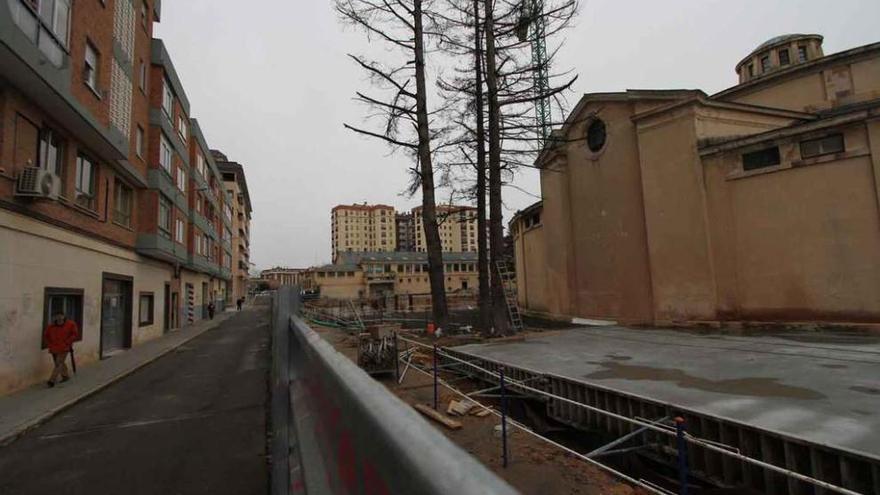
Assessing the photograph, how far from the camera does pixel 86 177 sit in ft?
49.5

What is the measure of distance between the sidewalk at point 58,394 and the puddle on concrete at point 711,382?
1016 centimetres

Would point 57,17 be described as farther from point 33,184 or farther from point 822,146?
point 822,146

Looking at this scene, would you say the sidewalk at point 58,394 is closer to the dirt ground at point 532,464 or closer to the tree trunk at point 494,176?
the dirt ground at point 532,464

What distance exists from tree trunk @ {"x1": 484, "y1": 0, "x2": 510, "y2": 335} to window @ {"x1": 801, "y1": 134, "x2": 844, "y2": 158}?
9.89 meters

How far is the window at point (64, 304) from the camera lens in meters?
12.0

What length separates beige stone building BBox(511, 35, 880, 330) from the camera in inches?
558

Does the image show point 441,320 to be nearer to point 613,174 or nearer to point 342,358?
point 613,174

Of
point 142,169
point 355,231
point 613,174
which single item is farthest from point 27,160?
point 355,231

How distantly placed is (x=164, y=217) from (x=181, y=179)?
556 cm

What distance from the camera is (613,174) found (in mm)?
20562

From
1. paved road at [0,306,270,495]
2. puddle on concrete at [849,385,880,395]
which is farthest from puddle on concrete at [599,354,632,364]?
paved road at [0,306,270,495]

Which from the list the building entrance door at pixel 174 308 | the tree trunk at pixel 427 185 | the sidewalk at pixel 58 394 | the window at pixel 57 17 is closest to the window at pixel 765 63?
the tree trunk at pixel 427 185

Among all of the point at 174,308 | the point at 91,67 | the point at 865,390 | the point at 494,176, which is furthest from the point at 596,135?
the point at 174,308

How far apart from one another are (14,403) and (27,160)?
568 cm
